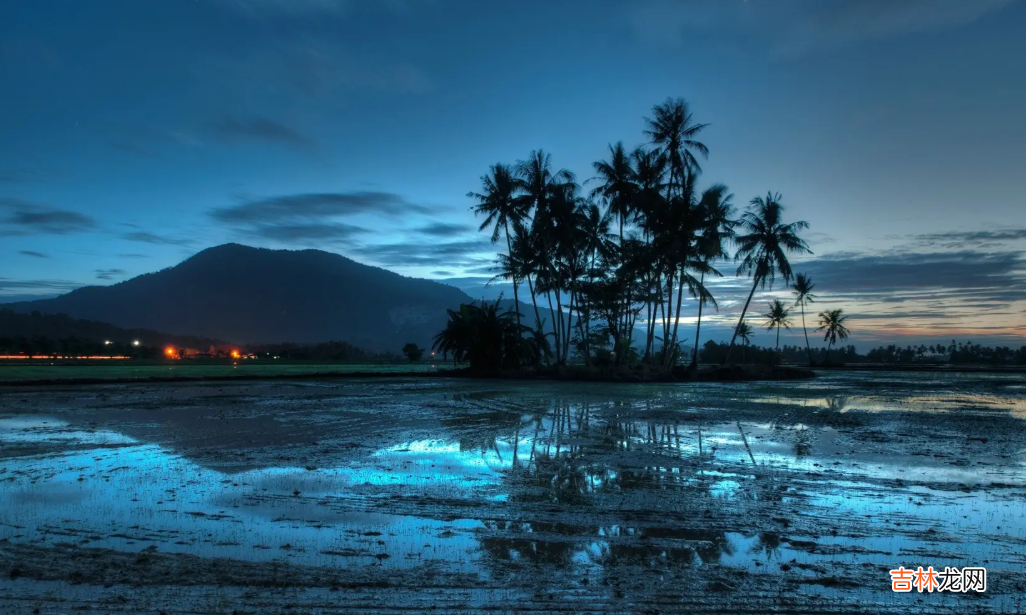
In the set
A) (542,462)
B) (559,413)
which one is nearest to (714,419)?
(559,413)

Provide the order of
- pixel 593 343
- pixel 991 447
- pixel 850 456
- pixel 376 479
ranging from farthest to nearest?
pixel 593 343 < pixel 991 447 < pixel 850 456 < pixel 376 479

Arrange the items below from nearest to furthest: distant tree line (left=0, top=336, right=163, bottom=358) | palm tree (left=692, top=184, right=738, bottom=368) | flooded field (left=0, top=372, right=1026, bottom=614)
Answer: flooded field (left=0, top=372, right=1026, bottom=614) → palm tree (left=692, top=184, right=738, bottom=368) → distant tree line (left=0, top=336, right=163, bottom=358)

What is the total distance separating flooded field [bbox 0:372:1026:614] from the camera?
364 cm

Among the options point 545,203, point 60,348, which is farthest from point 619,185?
point 60,348

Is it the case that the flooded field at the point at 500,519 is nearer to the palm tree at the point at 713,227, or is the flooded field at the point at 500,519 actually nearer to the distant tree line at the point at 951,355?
the palm tree at the point at 713,227

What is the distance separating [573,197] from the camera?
130 ft

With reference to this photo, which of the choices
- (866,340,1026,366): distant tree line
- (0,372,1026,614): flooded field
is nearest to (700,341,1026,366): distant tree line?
(866,340,1026,366): distant tree line

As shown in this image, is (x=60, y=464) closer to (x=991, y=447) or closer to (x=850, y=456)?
(x=850, y=456)

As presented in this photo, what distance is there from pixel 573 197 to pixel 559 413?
26.3 meters

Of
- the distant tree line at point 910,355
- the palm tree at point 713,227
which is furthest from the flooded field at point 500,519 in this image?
the distant tree line at point 910,355

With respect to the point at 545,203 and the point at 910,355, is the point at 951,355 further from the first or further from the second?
the point at 545,203

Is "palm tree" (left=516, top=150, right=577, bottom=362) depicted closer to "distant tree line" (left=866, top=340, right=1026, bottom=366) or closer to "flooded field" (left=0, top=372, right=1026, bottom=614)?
"flooded field" (left=0, top=372, right=1026, bottom=614)

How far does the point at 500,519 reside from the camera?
536 cm

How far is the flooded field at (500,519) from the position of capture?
3641 millimetres
